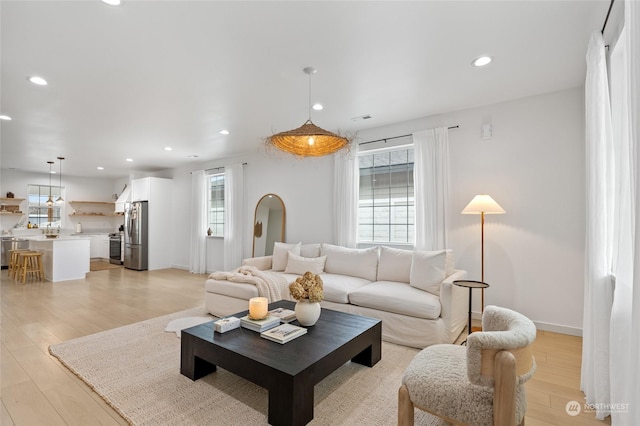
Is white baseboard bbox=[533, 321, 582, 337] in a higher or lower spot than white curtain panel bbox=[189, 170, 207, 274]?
lower

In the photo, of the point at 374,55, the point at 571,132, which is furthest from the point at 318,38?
the point at 571,132

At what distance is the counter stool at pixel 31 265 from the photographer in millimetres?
6116

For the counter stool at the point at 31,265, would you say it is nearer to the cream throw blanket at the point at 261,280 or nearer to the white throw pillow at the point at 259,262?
the white throw pillow at the point at 259,262

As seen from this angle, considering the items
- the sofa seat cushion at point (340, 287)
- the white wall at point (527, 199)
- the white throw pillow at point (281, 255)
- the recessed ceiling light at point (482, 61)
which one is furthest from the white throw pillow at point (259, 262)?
the recessed ceiling light at point (482, 61)

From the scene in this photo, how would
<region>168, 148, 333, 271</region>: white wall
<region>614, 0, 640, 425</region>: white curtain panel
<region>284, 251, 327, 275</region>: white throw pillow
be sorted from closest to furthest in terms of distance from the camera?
1. <region>614, 0, 640, 425</region>: white curtain panel
2. <region>284, 251, 327, 275</region>: white throw pillow
3. <region>168, 148, 333, 271</region>: white wall

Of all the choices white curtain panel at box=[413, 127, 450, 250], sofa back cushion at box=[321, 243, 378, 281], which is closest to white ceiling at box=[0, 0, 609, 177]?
white curtain panel at box=[413, 127, 450, 250]

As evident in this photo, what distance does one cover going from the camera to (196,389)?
224 centimetres

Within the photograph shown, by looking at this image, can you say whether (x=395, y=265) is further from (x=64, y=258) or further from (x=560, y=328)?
(x=64, y=258)

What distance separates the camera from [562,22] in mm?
2234

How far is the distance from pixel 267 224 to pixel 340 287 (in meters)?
2.83

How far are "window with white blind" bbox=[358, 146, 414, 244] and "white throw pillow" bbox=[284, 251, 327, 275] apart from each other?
84 centimetres

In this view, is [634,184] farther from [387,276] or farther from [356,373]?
[387,276]

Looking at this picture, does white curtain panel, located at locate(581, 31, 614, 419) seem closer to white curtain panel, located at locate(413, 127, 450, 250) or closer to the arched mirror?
white curtain panel, located at locate(413, 127, 450, 250)

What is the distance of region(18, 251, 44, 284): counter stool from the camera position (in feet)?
20.1
